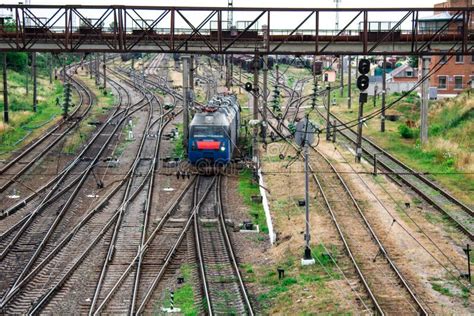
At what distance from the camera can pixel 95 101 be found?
67438 mm

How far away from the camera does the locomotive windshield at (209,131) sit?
3552 centimetres

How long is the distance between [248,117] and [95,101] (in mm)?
16363

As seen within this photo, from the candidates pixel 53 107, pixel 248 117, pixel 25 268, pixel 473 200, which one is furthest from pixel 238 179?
pixel 53 107

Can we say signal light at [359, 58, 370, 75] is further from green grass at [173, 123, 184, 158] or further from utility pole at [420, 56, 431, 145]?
green grass at [173, 123, 184, 158]

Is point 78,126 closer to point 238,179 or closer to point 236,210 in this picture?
point 238,179

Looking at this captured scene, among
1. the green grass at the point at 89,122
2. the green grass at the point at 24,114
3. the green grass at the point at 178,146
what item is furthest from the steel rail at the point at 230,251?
the green grass at the point at 24,114

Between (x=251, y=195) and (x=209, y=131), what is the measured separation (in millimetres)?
4980

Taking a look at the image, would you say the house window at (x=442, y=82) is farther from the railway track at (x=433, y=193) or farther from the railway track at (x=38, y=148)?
the railway track at (x=38, y=148)

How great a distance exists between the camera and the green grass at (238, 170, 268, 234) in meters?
27.1

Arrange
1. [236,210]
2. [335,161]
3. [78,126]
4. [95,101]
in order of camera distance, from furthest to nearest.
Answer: [95,101], [78,126], [335,161], [236,210]

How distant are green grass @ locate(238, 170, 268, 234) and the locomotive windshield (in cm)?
227

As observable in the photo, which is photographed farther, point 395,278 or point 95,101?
point 95,101

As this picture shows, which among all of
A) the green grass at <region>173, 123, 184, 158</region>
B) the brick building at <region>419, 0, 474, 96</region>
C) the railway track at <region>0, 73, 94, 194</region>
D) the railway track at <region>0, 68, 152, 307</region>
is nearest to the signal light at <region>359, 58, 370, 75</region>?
the railway track at <region>0, 68, 152, 307</region>

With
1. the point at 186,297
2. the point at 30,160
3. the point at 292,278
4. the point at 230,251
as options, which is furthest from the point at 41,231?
the point at 30,160
